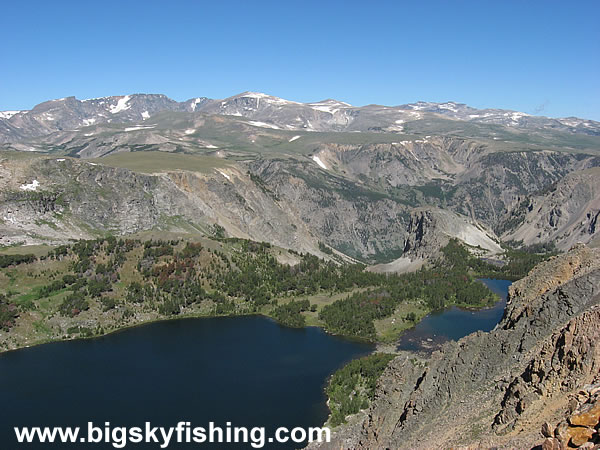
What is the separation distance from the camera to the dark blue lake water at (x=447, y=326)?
294 feet

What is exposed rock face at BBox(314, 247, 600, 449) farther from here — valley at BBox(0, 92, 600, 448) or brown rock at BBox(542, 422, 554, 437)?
brown rock at BBox(542, 422, 554, 437)

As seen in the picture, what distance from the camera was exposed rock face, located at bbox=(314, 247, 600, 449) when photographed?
26.3 meters

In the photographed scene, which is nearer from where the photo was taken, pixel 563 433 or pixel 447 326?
Result: pixel 563 433

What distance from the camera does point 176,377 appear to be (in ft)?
240

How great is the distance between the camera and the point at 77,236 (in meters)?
140

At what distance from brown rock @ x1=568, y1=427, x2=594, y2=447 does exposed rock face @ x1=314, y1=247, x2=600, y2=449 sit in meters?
4.80

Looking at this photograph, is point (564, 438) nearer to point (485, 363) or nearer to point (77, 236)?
point (485, 363)

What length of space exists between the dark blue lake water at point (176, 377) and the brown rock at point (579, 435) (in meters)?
40.6

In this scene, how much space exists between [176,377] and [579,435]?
62581 millimetres

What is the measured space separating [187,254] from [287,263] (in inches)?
1017

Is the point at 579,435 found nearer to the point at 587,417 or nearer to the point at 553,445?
the point at 587,417

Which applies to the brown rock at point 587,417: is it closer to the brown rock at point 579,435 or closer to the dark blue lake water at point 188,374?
the brown rock at point 579,435

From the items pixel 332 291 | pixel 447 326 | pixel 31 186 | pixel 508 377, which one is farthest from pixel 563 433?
pixel 31 186

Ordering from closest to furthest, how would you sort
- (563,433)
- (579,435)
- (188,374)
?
(579,435) → (563,433) → (188,374)
